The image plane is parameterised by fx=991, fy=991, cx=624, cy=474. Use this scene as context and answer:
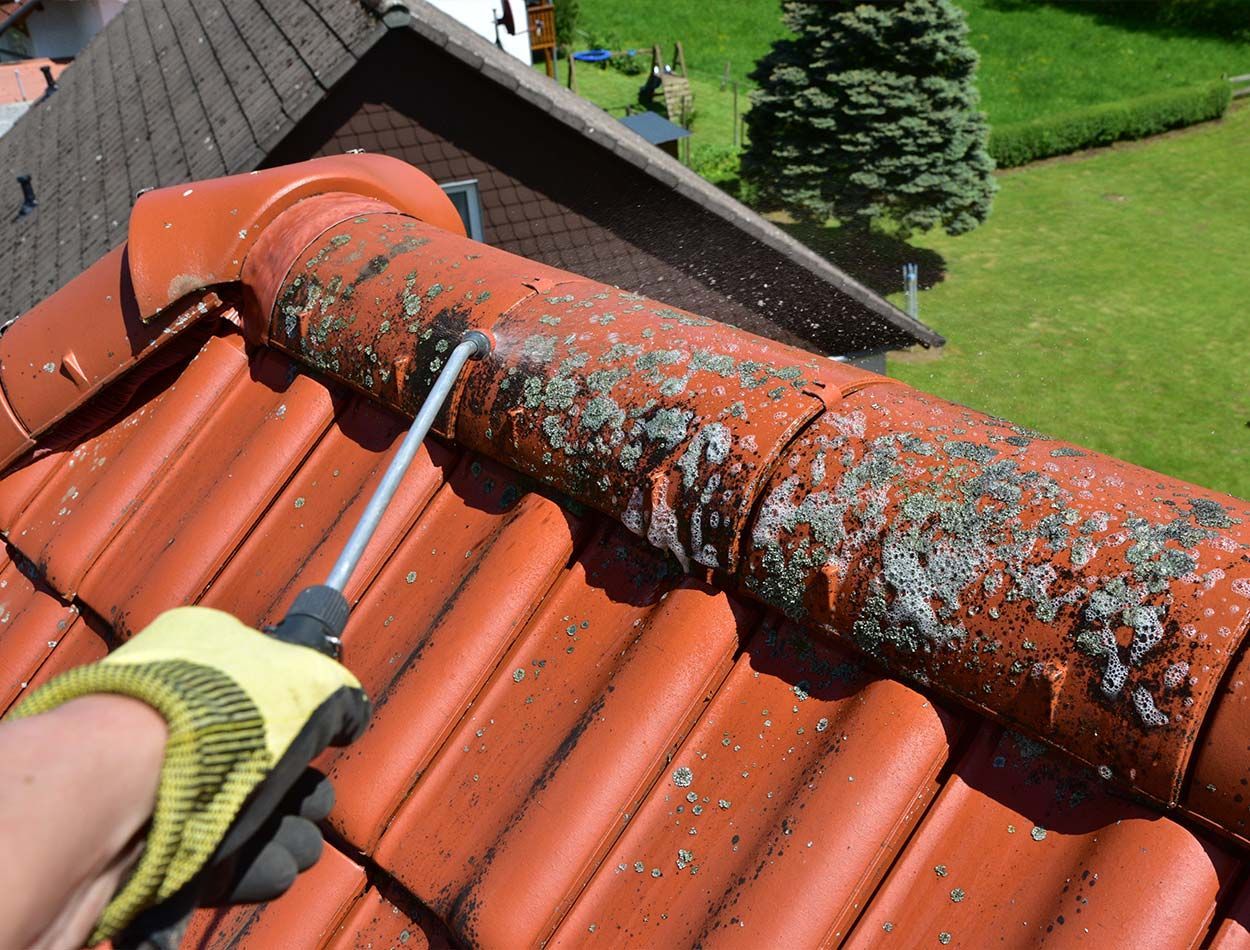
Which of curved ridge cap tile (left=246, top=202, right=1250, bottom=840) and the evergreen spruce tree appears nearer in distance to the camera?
curved ridge cap tile (left=246, top=202, right=1250, bottom=840)

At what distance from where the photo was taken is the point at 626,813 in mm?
1765

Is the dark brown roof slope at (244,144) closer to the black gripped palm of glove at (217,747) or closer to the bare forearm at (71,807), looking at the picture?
the black gripped palm of glove at (217,747)

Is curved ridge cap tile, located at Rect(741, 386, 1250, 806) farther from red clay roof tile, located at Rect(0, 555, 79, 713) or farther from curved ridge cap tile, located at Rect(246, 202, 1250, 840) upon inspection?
red clay roof tile, located at Rect(0, 555, 79, 713)

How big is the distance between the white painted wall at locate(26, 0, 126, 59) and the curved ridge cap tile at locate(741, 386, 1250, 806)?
69.8ft

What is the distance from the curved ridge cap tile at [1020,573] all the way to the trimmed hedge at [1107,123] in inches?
816

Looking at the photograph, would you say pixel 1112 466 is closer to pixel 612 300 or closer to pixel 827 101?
pixel 612 300

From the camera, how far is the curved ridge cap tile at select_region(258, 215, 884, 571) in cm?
190

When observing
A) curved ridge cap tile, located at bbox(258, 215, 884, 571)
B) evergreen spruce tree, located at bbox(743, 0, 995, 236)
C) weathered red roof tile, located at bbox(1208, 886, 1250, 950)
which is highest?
curved ridge cap tile, located at bbox(258, 215, 884, 571)

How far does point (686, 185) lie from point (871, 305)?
2408 millimetres

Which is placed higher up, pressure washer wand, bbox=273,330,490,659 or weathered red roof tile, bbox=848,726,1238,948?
pressure washer wand, bbox=273,330,490,659

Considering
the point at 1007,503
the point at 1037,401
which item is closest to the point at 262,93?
the point at 1007,503

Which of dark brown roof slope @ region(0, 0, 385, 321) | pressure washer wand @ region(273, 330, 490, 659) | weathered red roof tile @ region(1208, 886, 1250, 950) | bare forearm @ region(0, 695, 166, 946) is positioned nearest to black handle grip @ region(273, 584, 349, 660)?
pressure washer wand @ region(273, 330, 490, 659)

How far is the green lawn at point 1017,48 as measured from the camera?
23.0 metres

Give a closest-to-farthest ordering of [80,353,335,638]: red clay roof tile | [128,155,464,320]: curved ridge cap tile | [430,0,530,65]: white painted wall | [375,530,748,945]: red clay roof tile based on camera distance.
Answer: [375,530,748,945]: red clay roof tile
[80,353,335,638]: red clay roof tile
[128,155,464,320]: curved ridge cap tile
[430,0,530,65]: white painted wall
